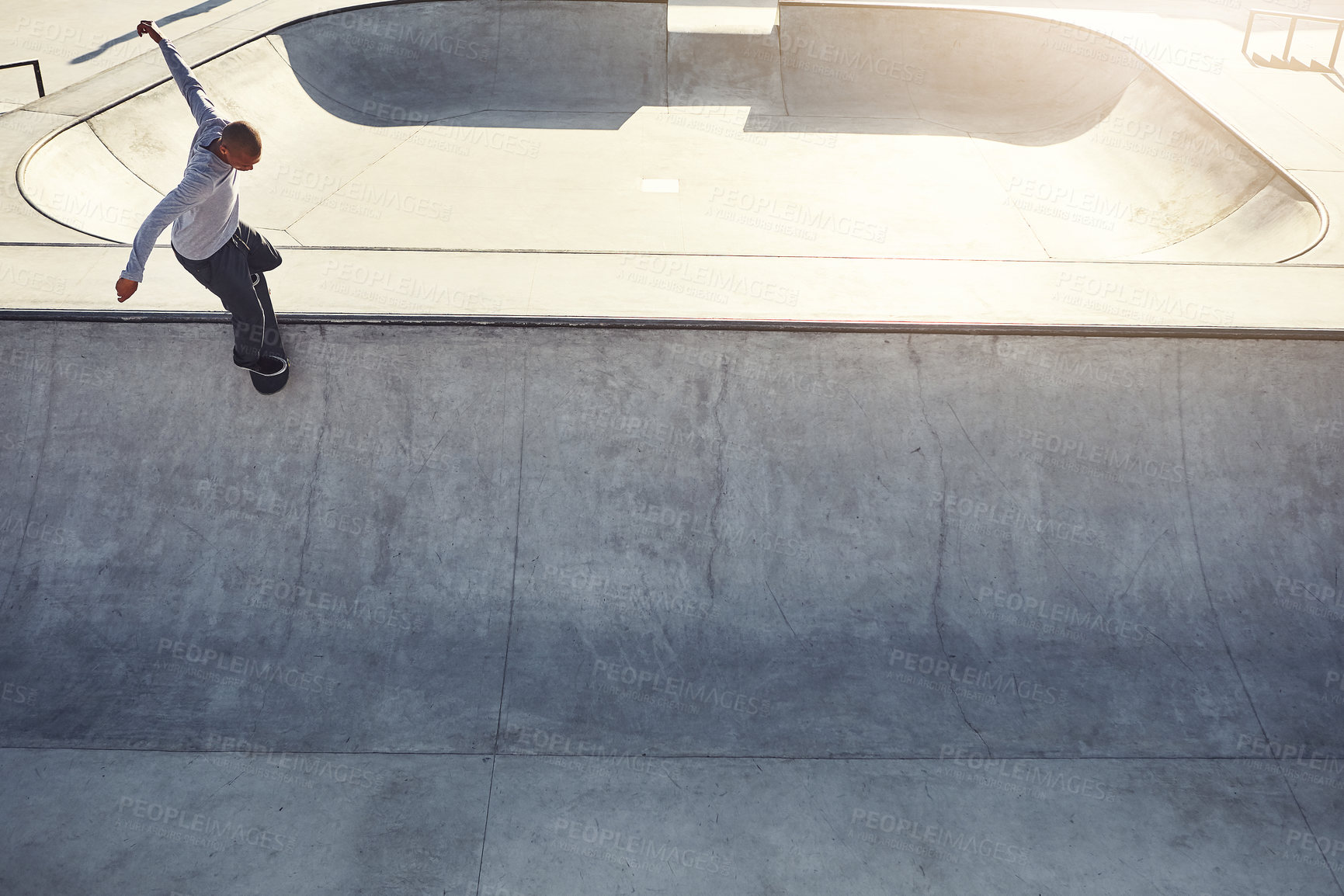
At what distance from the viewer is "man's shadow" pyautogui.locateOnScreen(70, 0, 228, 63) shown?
12.1 meters

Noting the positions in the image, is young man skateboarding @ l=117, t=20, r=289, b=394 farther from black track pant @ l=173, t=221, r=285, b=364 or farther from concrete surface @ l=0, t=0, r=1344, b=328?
concrete surface @ l=0, t=0, r=1344, b=328

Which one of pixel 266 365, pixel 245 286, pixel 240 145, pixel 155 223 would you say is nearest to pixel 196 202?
pixel 155 223

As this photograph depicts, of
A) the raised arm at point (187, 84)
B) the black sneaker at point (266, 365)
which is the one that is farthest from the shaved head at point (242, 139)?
the black sneaker at point (266, 365)

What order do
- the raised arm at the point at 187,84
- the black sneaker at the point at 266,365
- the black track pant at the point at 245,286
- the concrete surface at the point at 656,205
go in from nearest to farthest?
the raised arm at the point at 187,84 → the black track pant at the point at 245,286 → the black sneaker at the point at 266,365 → the concrete surface at the point at 656,205

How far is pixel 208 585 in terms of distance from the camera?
4766 millimetres

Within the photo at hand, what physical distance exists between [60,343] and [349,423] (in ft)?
6.07

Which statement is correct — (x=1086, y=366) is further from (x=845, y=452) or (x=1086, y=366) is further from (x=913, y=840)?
(x=913, y=840)

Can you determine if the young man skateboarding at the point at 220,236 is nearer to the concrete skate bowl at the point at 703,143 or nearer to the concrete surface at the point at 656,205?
the concrete surface at the point at 656,205

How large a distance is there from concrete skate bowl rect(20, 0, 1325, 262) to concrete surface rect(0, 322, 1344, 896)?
2.85 m

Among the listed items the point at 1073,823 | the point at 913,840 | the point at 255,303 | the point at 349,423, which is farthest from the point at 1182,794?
the point at 255,303

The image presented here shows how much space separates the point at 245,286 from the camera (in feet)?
14.9

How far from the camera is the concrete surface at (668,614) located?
3.72 metres

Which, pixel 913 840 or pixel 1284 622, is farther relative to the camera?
pixel 1284 622

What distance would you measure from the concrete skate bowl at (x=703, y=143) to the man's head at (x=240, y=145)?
11.5 feet
